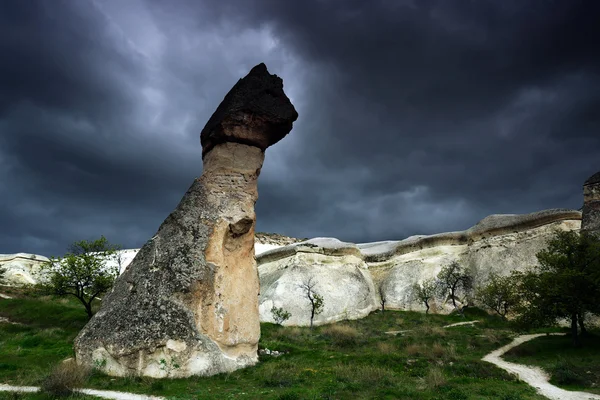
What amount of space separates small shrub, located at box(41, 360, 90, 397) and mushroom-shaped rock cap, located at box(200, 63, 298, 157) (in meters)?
8.22

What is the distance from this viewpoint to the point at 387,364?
13156 millimetres

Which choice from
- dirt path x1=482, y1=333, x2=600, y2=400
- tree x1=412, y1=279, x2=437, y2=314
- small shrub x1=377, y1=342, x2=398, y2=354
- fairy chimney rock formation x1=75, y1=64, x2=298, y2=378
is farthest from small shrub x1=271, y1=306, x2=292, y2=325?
fairy chimney rock formation x1=75, y1=64, x2=298, y2=378

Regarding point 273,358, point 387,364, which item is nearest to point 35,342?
point 273,358

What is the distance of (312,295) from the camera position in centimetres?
3691

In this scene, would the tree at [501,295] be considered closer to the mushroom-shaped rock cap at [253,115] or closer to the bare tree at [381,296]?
the bare tree at [381,296]

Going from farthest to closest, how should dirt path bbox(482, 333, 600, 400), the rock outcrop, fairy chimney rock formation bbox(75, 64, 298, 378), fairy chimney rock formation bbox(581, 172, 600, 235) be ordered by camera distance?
the rock outcrop < fairy chimney rock formation bbox(581, 172, 600, 235) < fairy chimney rock formation bbox(75, 64, 298, 378) < dirt path bbox(482, 333, 600, 400)

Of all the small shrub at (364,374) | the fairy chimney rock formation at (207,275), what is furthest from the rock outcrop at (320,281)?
the small shrub at (364,374)

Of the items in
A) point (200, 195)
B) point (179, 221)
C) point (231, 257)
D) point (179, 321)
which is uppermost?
point (200, 195)

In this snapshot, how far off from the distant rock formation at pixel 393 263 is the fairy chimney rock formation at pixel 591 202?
3.78 m

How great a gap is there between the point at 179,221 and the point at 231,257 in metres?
2.04

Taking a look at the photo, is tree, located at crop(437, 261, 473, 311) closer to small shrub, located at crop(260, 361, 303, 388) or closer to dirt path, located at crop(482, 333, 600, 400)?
dirt path, located at crop(482, 333, 600, 400)

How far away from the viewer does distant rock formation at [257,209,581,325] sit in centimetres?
3581

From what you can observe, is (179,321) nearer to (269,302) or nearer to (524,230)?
(269,302)

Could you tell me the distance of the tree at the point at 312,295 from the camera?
33.9 meters
